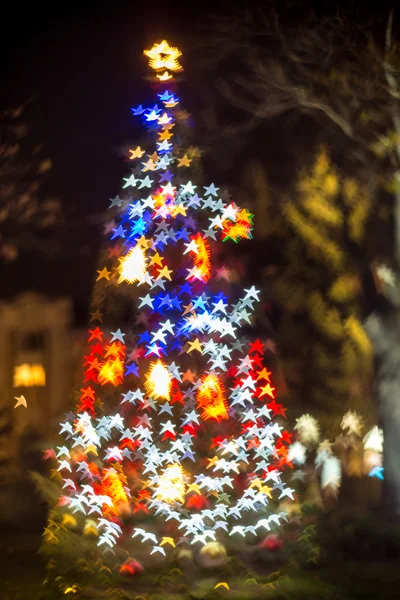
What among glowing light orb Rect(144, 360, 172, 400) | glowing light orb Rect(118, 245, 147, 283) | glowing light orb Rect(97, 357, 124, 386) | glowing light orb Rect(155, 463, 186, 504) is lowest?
glowing light orb Rect(155, 463, 186, 504)

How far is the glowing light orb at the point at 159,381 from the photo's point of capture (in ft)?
23.3

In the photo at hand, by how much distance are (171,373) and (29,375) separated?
9.68 m

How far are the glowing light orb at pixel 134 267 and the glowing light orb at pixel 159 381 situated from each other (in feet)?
2.87

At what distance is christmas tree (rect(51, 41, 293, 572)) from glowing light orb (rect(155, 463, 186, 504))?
13 mm

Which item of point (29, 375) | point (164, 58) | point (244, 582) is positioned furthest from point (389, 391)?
point (29, 375)

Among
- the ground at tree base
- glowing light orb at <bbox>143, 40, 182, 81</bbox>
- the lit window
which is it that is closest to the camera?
the ground at tree base

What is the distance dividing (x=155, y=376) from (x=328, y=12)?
18.7 feet

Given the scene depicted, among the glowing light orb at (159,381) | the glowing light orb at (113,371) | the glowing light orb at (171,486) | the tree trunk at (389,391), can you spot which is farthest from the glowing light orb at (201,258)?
the tree trunk at (389,391)

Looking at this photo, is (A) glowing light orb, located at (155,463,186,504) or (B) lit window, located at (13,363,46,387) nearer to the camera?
(A) glowing light orb, located at (155,463,186,504)

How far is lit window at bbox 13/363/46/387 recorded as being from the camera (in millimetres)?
16062

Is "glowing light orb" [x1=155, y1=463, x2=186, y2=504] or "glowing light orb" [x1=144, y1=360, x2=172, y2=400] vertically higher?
"glowing light orb" [x1=144, y1=360, x2=172, y2=400]

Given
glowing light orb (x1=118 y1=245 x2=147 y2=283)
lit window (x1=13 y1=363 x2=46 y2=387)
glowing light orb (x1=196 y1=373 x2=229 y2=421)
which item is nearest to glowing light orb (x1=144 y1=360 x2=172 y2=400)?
glowing light orb (x1=196 y1=373 x2=229 y2=421)

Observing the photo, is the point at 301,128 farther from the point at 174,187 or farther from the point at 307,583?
the point at 307,583

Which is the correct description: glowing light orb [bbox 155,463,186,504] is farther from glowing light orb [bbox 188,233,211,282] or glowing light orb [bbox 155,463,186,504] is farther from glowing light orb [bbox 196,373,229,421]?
glowing light orb [bbox 188,233,211,282]
